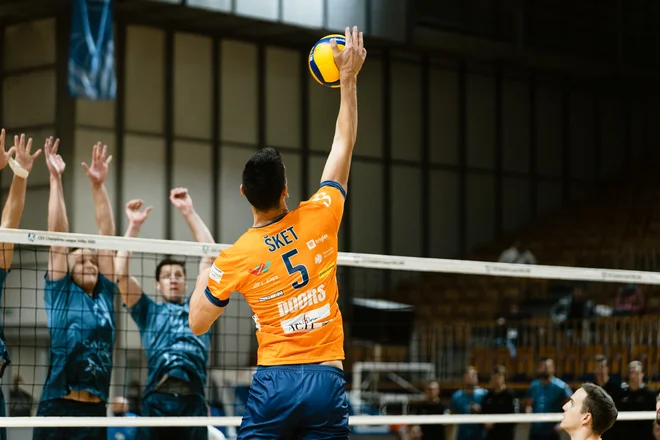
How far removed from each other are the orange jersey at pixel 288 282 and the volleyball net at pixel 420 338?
22.7 feet

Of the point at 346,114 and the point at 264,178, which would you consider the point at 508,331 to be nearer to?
the point at 346,114

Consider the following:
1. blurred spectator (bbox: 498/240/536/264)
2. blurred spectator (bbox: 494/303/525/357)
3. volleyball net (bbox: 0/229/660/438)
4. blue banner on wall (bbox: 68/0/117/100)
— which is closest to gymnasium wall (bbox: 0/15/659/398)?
volleyball net (bbox: 0/229/660/438)

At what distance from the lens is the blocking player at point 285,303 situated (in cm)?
389

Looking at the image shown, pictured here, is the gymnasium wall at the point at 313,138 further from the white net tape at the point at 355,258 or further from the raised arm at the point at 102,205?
the raised arm at the point at 102,205

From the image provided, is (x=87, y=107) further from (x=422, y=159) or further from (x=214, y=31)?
(x=422, y=159)

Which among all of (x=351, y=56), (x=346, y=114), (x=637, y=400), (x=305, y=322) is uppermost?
(x=351, y=56)

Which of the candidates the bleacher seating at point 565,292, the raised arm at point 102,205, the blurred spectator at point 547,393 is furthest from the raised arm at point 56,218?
the bleacher seating at point 565,292

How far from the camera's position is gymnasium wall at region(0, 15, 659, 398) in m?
18.1

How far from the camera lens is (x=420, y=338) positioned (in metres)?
19.0

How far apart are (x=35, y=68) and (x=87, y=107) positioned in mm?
1153

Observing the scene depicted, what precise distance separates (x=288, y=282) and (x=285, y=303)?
86 mm

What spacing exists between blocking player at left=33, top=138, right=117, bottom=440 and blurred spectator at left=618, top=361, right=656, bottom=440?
5674 mm

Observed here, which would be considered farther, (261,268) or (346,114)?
(346,114)

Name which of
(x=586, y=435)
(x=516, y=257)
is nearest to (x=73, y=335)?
(x=586, y=435)
